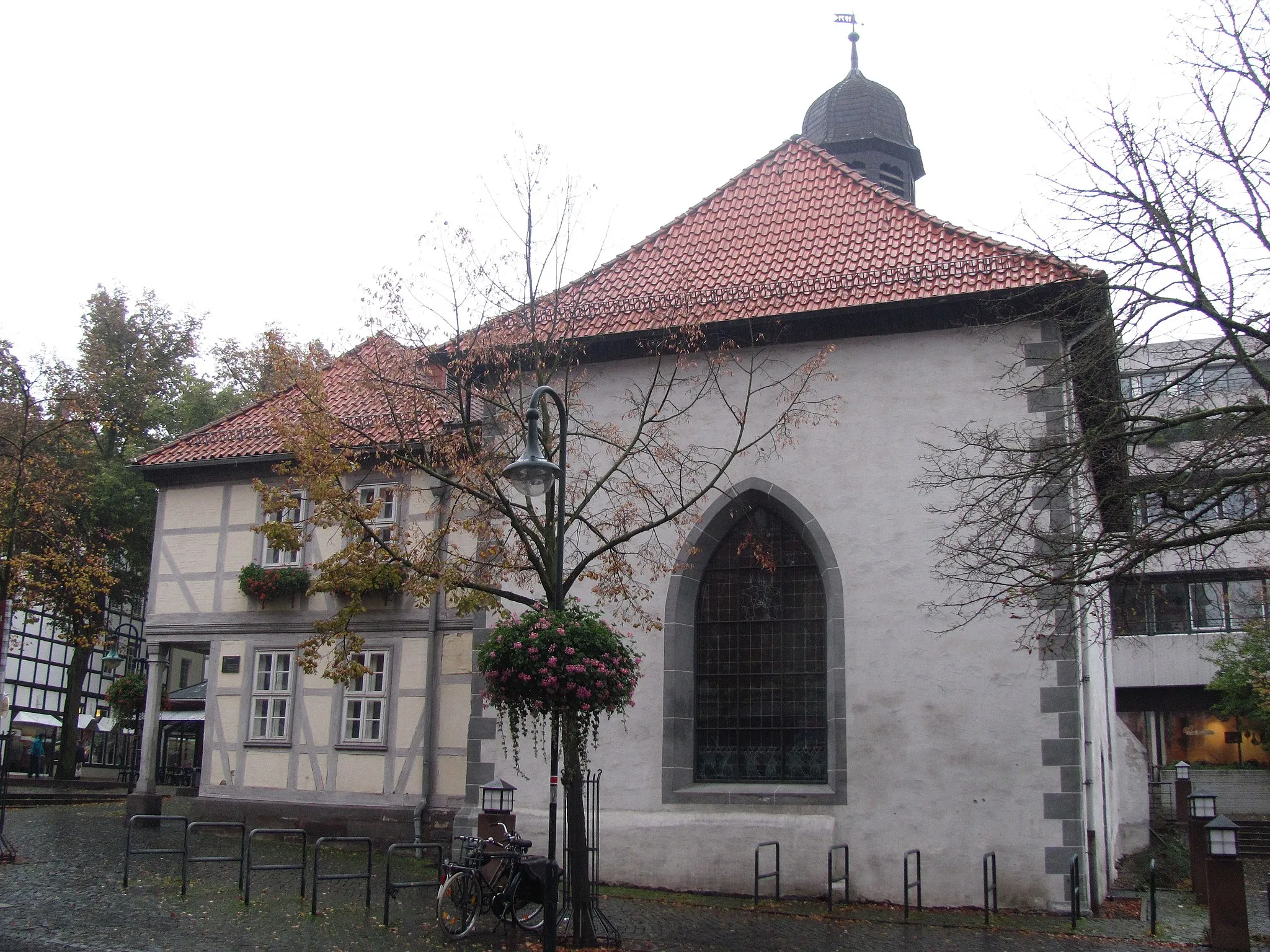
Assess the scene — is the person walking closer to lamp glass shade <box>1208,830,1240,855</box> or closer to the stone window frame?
the stone window frame

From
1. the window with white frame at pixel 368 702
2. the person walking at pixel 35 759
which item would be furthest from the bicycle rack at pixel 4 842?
the person walking at pixel 35 759

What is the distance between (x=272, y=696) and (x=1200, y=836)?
1422cm

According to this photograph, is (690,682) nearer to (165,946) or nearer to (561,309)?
(561,309)

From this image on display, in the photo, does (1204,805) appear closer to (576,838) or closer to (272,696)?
(576,838)

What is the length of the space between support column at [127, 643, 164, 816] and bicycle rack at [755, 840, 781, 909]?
11581 millimetres

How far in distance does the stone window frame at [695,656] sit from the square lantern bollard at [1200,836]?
13.7 ft

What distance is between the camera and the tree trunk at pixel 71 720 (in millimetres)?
30984

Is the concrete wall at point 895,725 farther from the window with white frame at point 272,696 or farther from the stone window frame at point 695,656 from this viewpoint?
the window with white frame at point 272,696

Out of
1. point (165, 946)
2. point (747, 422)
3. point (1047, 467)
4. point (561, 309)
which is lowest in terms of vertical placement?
point (165, 946)

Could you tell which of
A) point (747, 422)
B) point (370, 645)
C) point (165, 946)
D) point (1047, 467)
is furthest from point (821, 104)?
point (165, 946)

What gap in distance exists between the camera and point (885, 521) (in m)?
14.7

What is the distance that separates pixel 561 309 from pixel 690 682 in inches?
194

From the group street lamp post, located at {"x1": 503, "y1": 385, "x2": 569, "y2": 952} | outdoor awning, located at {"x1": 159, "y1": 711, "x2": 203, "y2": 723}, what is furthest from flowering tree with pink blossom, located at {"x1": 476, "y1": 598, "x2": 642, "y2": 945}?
outdoor awning, located at {"x1": 159, "y1": 711, "x2": 203, "y2": 723}

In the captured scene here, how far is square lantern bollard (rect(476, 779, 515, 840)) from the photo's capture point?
13117 millimetres
